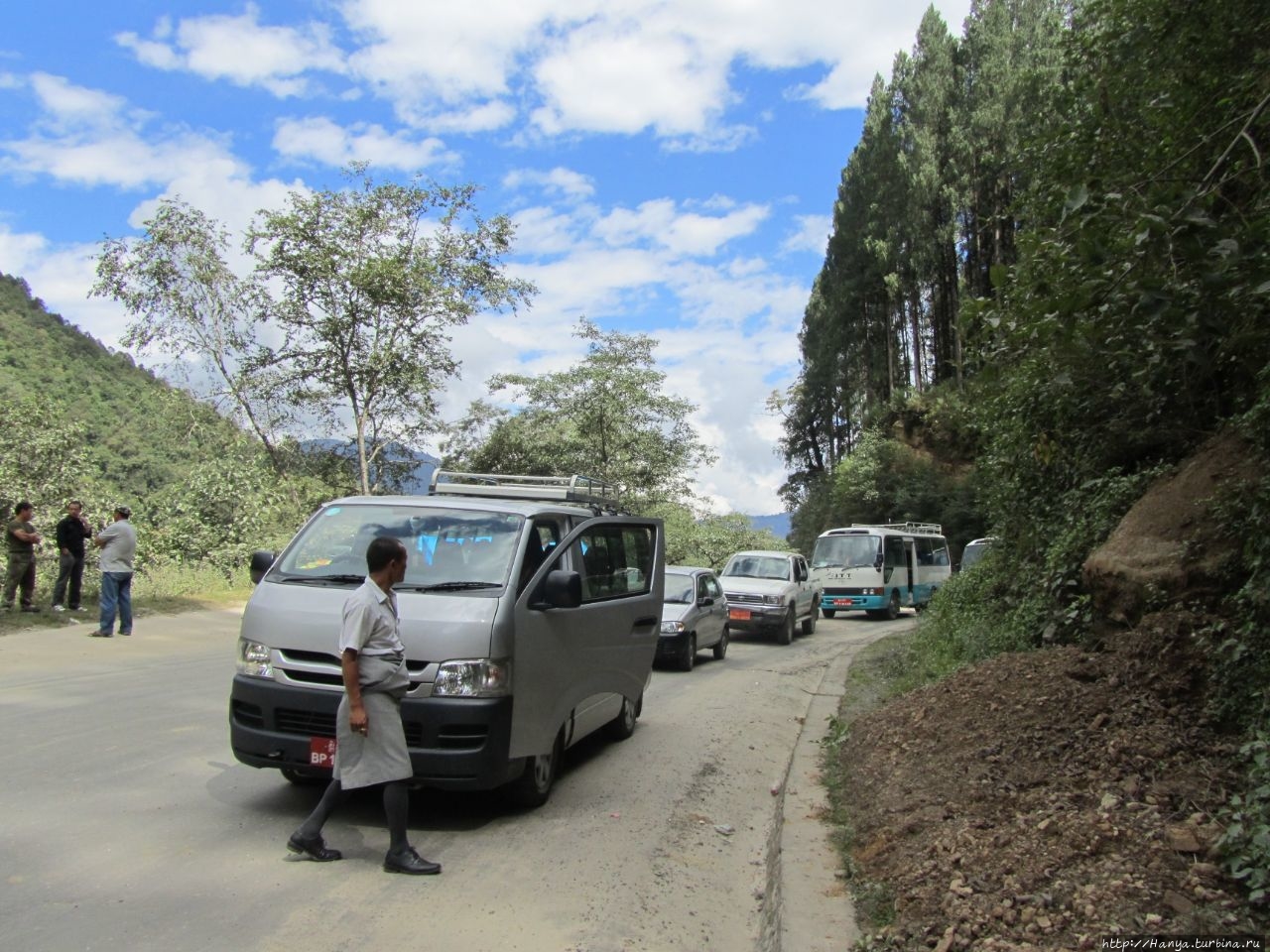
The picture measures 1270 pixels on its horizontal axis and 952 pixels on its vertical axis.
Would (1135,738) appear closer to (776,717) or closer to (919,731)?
(919,731)

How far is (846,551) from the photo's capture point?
85.5 feet

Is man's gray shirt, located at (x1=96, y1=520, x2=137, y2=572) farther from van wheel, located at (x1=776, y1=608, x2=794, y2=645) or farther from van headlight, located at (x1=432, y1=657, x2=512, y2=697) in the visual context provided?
van wheel, located at (x1=776, y1=608, x2=794, y2=645)

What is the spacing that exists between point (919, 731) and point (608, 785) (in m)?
2.23

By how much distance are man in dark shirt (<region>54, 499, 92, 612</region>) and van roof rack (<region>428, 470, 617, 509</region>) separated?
7.96 m

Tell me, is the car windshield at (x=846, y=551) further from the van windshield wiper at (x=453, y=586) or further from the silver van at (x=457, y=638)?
the van windshield wiper at (x=453, y=586)

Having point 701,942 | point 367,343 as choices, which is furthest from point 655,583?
point 367,343

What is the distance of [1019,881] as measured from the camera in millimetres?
3707

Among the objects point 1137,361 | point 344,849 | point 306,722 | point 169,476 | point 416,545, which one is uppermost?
point 169,476

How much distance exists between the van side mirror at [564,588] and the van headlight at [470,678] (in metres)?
0.58

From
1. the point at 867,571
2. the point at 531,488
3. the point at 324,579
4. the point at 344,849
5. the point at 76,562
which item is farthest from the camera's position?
the point at 867,571

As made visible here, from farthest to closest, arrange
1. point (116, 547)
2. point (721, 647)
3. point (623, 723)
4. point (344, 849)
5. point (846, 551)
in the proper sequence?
point (846, 551)
point (721, 647)
point (116, 547)
point (623, 723)
point (344, 849)

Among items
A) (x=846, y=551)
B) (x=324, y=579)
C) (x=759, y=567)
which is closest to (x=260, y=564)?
(x=324, y=579)

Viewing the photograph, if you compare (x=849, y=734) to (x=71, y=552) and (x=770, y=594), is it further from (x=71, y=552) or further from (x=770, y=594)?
(x=71, y=552)

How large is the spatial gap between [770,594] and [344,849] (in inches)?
544
